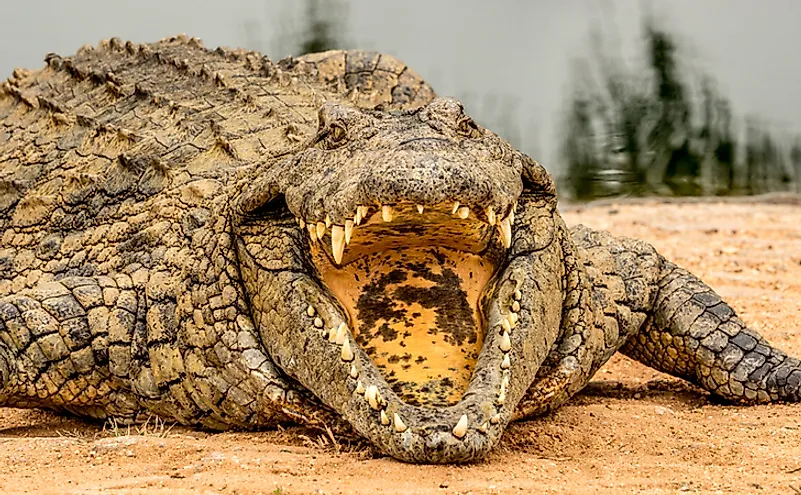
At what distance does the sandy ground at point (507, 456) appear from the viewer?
3000 millimetres

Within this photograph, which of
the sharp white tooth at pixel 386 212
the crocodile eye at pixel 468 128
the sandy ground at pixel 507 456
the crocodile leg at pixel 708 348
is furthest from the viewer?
the crocodile leg at pixel 708 348

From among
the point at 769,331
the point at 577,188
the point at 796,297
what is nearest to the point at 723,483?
the point at 769,331

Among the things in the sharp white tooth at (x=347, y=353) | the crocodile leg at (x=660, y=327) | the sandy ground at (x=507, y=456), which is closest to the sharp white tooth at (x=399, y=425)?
the sandy ground at (x=507, y=456)

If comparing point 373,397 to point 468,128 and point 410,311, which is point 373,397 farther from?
point 468,128

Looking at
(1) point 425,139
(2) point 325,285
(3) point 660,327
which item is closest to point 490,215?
(1) point 425,139

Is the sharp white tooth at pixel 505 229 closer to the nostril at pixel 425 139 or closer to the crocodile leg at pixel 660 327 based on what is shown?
the nostril at pixel 425 139

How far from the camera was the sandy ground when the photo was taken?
300 cm

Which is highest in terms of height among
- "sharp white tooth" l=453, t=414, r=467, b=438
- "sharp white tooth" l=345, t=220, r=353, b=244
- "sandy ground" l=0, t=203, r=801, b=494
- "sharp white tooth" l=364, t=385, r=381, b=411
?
"sharp white tooth" l=345, t=220, r=353, b=244

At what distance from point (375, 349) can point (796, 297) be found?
4.29m

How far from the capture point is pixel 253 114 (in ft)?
18.2

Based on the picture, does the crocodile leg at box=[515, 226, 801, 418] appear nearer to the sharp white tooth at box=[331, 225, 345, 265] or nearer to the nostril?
the nostril

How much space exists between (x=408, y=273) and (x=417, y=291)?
73 mm

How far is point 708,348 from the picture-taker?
4711 mm

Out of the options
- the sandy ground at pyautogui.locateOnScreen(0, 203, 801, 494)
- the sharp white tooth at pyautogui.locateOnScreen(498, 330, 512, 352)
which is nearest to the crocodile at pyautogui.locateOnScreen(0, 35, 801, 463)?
the sharp white tooth at pyautogui.locateOnScreen(498, 330, 512, 352)
